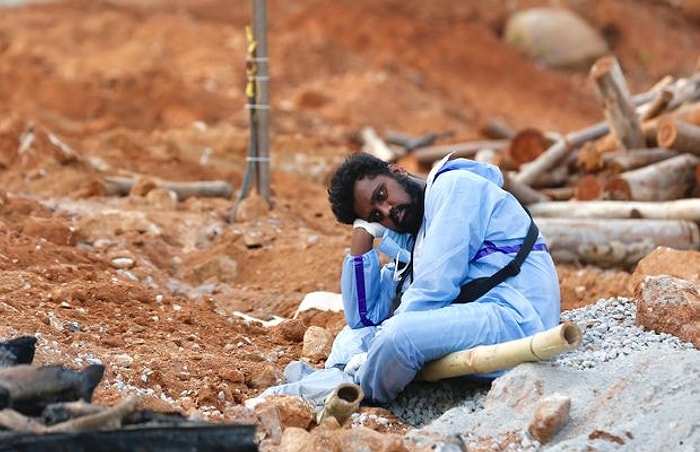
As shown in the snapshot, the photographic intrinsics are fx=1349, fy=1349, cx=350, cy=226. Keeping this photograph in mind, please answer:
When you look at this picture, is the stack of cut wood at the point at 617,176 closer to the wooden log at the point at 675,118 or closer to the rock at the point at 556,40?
the wooden log at the point at 675,118

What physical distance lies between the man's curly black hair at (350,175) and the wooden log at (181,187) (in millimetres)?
4875

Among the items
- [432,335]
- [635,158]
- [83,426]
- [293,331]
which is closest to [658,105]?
[635,158]

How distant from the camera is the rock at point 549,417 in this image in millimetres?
4617

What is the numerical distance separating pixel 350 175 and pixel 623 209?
446 cm

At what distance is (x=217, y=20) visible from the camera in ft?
66.0

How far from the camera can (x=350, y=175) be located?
5496 mm

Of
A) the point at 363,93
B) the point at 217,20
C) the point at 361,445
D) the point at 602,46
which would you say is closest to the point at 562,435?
the point at 361,445

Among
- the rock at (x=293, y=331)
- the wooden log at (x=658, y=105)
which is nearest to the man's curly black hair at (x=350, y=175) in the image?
the rock at (x=293, y=331)

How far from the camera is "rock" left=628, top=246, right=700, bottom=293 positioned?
707 centimetres

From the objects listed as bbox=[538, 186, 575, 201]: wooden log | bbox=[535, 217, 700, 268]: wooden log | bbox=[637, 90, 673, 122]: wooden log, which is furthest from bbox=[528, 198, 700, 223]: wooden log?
bbox=[637, 90, 673, 122]: wooden log

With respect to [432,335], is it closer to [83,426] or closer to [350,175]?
[350,175]

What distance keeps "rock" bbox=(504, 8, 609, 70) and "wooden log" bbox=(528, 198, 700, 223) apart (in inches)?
458

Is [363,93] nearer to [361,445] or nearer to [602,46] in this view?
[602,46]

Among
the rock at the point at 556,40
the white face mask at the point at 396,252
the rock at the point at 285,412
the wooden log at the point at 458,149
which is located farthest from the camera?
the rock at the point at 556,40
